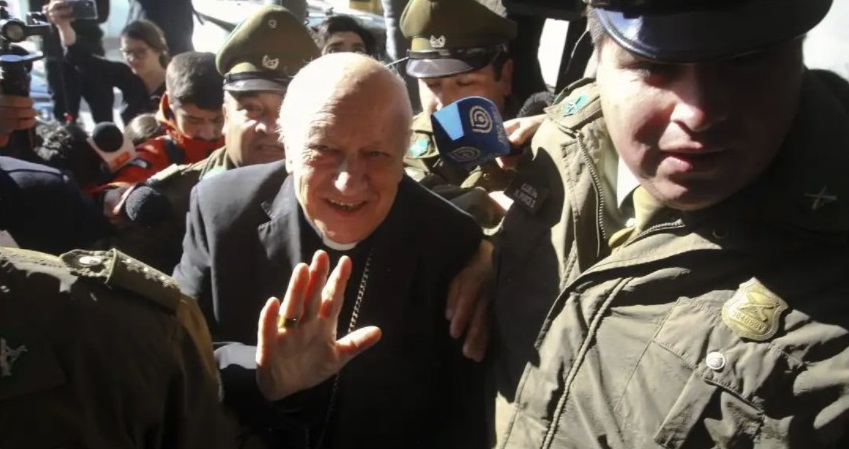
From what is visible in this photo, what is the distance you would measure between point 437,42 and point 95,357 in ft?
6.51

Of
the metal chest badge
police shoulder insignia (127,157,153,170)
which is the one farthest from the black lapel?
police shoulder insignia (127,157,153,170)

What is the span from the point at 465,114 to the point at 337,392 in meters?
0.76

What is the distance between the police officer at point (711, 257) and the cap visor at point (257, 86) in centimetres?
148

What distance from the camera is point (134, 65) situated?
4.61 meters

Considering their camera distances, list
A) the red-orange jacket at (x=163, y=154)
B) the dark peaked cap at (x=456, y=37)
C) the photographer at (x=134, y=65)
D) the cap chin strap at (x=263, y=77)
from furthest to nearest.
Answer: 1. the photographer at (x=134, y=65)
2. the red-orange jacket at (x=163, y=154)
3. the dark peaked cap at (x=456, y=37)
4. the cap chin strap at (x=263, y=77)

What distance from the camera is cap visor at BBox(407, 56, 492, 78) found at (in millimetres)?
2698

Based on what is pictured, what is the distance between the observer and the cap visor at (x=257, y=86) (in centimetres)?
258

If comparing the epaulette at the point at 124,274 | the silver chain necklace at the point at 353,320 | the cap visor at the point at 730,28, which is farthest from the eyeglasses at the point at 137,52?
the cap visor at the point at 730,28

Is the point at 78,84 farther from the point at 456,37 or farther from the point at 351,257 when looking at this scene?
the point at 351,257

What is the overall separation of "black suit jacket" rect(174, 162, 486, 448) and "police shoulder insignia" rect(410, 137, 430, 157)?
806mm

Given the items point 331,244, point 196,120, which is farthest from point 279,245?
point 196,120

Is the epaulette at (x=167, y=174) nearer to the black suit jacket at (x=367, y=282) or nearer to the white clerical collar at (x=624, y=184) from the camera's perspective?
the black suit jacket at (x=367, y=282)

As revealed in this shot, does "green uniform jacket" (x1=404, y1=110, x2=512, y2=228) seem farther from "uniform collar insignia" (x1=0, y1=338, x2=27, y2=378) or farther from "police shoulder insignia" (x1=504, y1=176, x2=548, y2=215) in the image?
"uniform collar insignia" (x1=0, y1=338, x2=27, y2=378)

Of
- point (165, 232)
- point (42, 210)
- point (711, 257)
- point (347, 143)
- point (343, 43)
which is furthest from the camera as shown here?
point (343, 43)
